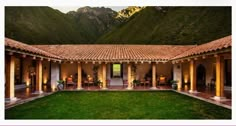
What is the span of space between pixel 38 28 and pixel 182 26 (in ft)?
160

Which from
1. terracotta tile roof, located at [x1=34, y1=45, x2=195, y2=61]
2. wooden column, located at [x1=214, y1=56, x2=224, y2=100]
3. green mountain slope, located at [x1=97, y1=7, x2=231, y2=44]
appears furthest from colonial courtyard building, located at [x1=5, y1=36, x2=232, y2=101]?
green mountain slope, located at [x1=97, y1=7, x2=231, y2=44]

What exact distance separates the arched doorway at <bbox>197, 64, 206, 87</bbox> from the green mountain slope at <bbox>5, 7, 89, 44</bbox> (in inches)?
1888

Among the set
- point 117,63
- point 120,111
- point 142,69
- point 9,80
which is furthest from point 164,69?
point 9,80

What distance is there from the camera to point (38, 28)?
69.5m

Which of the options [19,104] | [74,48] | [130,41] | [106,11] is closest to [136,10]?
[130,41]

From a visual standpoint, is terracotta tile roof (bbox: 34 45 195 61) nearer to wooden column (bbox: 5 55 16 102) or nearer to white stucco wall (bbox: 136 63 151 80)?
white stucco wall (bbox: 136 63 151 80)

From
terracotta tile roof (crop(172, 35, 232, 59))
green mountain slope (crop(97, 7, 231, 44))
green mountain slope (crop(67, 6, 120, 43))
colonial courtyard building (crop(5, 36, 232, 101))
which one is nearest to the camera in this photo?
terracotta tile roof (crop(172, 35, 232, 59))

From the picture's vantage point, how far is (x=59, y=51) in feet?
55.6

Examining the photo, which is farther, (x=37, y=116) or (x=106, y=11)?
(x=106, y=11)

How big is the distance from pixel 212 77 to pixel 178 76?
284 centimetres

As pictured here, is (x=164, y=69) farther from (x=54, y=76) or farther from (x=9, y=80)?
(x=9, y=80)

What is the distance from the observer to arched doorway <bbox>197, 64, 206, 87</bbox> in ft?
55.5
